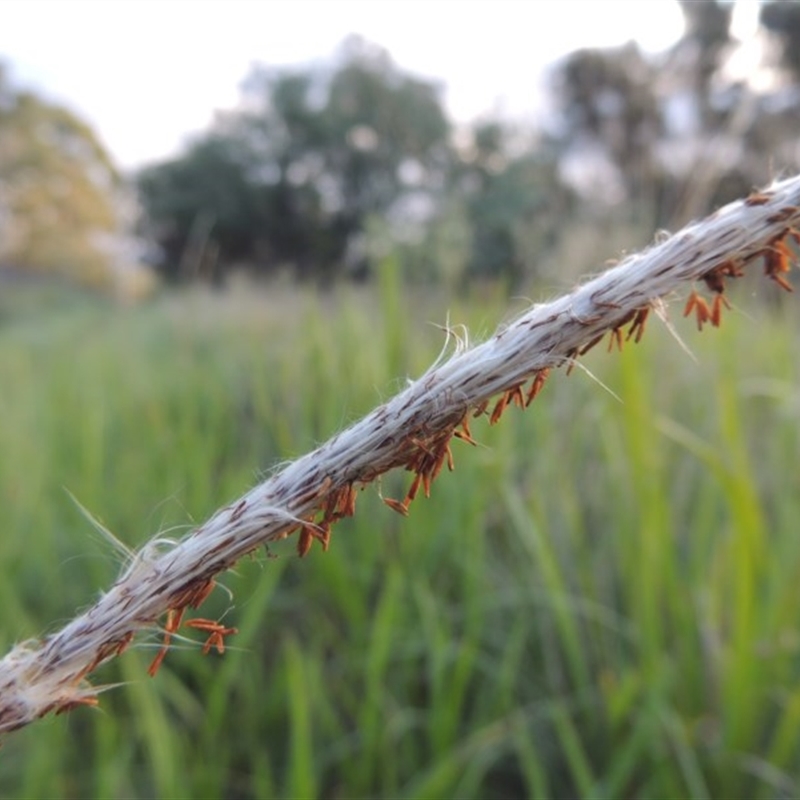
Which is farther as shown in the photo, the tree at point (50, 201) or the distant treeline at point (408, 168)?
the tree at point (50, 201)

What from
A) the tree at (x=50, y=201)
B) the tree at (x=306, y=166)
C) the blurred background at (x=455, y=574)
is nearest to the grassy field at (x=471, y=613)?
the blurred background at (x=455, y=574)

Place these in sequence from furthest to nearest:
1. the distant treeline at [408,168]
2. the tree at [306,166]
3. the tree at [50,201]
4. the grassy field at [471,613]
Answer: the tree at [50,201], the tree at [306,166], the distant treeline at [408,168], the grassy field at [471,613]

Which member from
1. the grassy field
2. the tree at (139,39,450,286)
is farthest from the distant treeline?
the grassy field

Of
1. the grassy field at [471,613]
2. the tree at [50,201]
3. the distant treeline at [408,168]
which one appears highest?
the tree at [50,201]

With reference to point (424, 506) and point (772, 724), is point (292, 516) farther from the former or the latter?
point (424, 506)

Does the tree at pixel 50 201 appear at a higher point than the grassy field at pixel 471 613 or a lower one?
higher

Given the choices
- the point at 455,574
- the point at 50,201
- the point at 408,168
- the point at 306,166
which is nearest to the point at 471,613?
the point at 455,574

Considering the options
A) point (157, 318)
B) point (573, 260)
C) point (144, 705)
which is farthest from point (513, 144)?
point (144, 705)

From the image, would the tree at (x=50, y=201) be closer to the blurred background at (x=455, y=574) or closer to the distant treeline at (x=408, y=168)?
the distant treeline at (x=408, y=168)

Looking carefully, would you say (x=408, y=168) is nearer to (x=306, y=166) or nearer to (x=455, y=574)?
(x=306, y=166)

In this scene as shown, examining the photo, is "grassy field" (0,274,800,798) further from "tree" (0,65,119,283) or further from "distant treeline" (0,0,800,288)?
"tree" (0,65,119,283)
